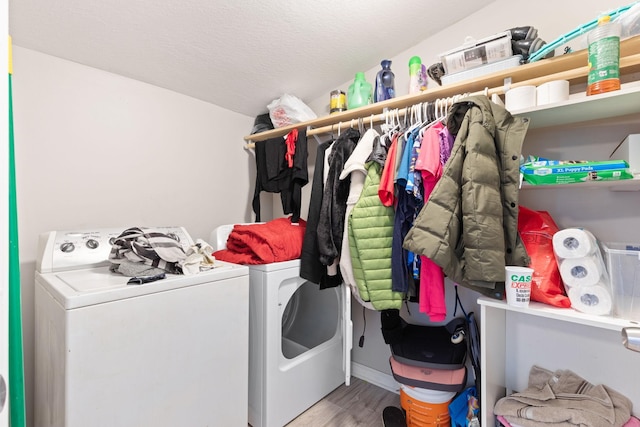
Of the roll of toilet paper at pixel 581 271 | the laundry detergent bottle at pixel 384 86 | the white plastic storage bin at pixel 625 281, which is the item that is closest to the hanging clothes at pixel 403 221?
the laundry detergent bottle at pixel 384 86

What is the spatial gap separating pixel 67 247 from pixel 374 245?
132 cm

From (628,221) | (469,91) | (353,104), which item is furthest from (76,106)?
(628,221)

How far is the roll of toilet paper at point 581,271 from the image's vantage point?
3.03 feet

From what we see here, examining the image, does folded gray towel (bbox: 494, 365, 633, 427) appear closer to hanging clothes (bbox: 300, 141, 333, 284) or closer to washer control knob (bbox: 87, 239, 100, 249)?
hanging clothes (bbox: 300, 141, 333, 284)

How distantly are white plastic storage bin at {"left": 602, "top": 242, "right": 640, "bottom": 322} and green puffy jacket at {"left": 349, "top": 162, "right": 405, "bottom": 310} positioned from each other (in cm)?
72

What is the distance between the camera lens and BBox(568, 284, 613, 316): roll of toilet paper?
2.96ft

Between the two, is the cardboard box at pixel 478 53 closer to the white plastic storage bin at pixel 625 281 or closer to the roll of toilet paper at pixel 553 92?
the roll of toilet paper at pixel 553 92

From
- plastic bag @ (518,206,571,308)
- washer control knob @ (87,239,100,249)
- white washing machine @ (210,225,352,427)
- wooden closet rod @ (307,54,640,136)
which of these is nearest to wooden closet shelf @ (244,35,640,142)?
wooden closet rod @ (307,54,640,136)

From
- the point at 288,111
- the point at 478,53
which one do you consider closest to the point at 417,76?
the point at 478,53

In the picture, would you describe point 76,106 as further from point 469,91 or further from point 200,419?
point 469,91

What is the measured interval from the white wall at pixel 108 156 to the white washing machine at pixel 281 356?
0.42 metres

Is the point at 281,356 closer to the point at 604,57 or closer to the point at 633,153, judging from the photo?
the point at 633,153

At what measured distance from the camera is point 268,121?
2.18m

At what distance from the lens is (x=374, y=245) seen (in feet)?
4.32
